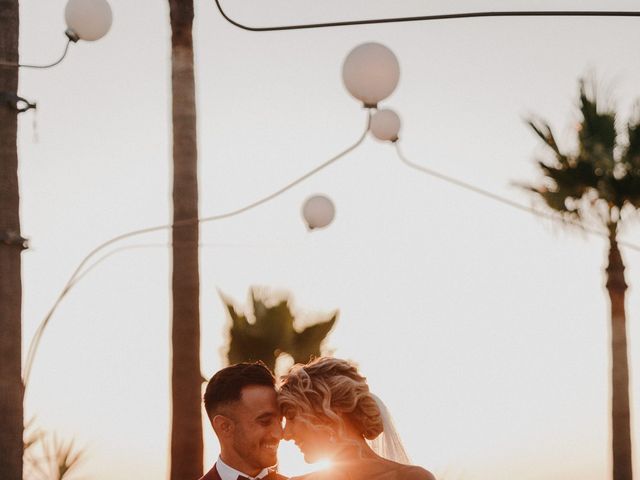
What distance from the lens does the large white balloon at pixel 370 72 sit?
24.5 feet

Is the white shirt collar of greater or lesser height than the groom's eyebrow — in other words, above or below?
below

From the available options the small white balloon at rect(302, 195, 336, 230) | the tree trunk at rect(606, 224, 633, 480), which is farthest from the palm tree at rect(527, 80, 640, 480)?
the small white balloon at rect(302, 195, 336, 230)

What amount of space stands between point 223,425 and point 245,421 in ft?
0.62

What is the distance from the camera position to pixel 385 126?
996cm

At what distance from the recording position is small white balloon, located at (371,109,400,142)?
9945 mm

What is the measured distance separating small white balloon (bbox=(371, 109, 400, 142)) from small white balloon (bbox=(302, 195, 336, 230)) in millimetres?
1841

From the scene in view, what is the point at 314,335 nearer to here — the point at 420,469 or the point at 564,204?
the point at 564,204

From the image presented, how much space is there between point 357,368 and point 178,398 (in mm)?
4872

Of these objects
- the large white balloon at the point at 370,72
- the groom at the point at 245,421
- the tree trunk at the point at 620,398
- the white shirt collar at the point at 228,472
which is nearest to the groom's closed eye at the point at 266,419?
the groom at the point at 245,421

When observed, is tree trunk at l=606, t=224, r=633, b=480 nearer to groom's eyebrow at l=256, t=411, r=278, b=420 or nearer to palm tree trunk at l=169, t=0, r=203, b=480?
palm tree trunk at l=169, t=0, r=203, b=480

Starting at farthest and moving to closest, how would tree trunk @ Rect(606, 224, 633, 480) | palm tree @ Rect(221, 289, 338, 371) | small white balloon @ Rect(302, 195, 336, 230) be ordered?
tree trunk @ Rect(606, 224, 633, 480) → palm tree @ Rect(221, 289, 338, 371) → small white balloon @ Rect(302, 195, 336, 230)

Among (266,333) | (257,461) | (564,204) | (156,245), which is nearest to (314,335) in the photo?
(266,333)

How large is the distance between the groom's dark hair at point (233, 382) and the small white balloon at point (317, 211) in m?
5.65

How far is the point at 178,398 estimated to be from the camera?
32.6 ft
